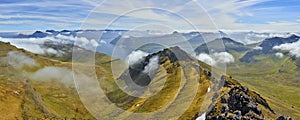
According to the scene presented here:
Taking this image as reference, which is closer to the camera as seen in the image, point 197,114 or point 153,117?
point 197,114

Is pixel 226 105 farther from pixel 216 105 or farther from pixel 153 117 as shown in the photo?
pixel 153 117

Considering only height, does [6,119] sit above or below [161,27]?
below

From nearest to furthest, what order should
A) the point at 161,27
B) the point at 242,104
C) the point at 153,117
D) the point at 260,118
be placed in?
the point at 161,27 → the point at 260,118 → the point at 242,104 → the point at 153,117

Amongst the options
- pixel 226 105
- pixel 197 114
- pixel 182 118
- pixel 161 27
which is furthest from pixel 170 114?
pixel 161 27

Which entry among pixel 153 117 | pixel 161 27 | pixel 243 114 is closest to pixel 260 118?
pixel 243 114

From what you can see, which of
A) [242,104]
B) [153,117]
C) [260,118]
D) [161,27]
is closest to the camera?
[161,27]

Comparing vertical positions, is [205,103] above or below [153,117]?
above

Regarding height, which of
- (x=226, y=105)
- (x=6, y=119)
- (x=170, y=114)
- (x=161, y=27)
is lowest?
(x=6, y=119)

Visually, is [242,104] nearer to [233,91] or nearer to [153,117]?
[233,91]

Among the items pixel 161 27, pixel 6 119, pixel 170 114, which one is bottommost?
pixel 6 119
